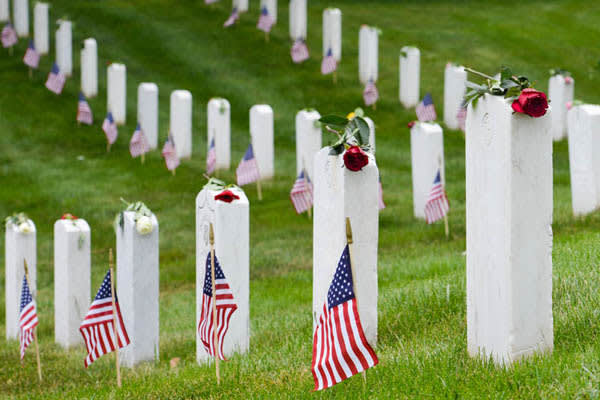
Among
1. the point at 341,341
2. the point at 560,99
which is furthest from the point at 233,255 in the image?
the point at 560,99

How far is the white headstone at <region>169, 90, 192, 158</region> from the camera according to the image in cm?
1716

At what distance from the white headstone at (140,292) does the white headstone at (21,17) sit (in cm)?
1789

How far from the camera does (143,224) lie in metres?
7.37

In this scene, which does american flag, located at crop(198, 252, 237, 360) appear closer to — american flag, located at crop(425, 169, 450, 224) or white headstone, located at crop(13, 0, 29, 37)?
american flag, located at crop(425, 169, 450, 224)

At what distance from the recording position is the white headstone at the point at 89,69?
20.3 metres

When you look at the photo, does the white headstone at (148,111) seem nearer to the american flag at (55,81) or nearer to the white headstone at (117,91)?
the white headstone at (117,91)

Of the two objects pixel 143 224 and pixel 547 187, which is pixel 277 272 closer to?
pixel 143 224

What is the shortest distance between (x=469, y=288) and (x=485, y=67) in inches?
715

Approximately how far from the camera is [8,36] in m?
22.8

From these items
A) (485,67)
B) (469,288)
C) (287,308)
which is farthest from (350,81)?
(469,288)

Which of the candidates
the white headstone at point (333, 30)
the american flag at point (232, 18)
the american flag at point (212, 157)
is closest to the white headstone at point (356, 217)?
the american flag at point (212, 157)

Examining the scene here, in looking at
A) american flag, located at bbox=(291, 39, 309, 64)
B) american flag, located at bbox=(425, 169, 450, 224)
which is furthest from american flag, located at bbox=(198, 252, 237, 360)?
american flag, located at bbox=(291, 39, 309, 64)

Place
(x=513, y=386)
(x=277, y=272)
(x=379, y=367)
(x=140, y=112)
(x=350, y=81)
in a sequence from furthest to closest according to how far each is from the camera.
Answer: (x=350, y=81), (x=140, y=112), (x=277, y=272), (x=379, y=367), (x=513, y=386)

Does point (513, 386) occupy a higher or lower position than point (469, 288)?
lower
